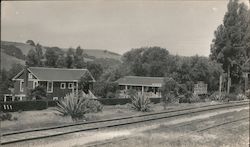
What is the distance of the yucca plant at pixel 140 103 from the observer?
200 inches

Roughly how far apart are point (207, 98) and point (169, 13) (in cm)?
186

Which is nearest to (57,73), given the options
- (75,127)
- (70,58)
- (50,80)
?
(50,80)

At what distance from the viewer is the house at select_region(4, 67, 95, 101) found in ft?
13.2

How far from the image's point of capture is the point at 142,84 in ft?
16.1

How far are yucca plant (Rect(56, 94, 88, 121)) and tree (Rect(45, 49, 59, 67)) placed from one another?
1.74ft

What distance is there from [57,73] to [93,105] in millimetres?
742

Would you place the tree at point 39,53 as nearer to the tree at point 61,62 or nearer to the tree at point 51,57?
the tree at point 51,57

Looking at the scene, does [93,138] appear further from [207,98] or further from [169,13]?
[207,98]

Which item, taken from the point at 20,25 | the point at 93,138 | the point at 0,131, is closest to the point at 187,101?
the point at 93,138

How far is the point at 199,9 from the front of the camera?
5.45m

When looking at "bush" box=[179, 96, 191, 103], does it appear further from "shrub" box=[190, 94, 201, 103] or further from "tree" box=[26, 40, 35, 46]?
"tree" box=[26, 40, 35, 46]

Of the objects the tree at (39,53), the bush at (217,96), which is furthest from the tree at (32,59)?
the bush at (217,96)

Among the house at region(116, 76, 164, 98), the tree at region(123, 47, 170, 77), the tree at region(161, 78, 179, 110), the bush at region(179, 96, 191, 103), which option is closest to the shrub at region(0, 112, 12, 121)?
the house at region(116, 76, 164, 98)

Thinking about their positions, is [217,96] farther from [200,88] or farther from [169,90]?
[169,90]
